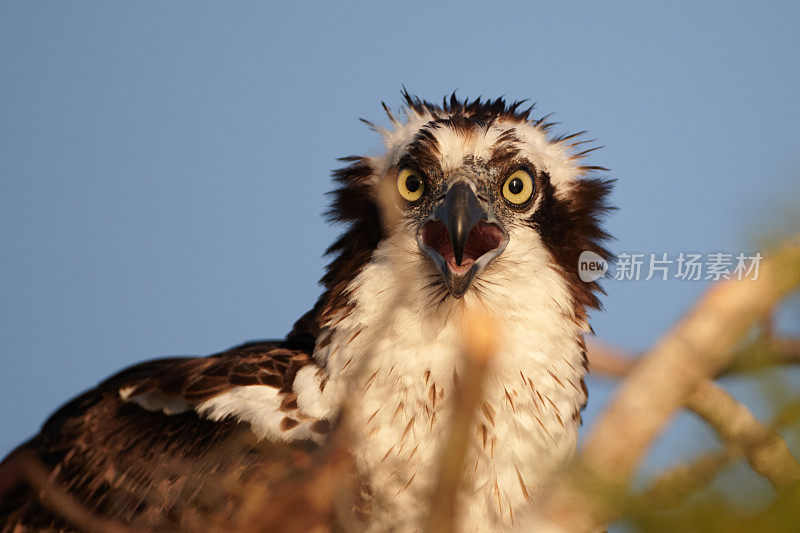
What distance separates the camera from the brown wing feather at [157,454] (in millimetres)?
3301

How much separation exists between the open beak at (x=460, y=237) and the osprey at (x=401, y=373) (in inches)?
0.4

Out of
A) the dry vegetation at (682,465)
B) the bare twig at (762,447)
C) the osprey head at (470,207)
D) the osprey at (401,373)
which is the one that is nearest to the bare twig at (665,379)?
the dry vegetation at (682,465)

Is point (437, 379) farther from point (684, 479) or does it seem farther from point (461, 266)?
point (684, 479)

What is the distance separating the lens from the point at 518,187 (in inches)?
160

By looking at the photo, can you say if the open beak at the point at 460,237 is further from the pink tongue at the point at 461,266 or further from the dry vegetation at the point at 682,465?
the dry vegetation at the point at 682,465

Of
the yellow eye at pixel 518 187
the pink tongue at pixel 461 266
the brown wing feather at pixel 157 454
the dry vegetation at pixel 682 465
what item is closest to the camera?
the dry vegetation at pixel 682 465

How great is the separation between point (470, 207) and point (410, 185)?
0.58 m

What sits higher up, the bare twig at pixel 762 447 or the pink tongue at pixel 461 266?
the bare twig at pixel 762 447

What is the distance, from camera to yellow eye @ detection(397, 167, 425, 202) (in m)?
4.00

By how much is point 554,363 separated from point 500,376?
324 millimetres

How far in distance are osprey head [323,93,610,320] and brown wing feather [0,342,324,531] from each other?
697 millimetres

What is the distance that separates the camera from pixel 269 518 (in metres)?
2.37

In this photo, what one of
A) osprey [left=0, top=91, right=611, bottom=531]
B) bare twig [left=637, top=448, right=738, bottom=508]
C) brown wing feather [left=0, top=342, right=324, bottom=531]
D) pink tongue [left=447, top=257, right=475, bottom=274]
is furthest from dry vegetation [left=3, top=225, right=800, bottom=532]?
pink tongue [left=447, top=257, right=475, bottom=274]

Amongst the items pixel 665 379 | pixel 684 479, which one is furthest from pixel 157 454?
pixel 684 479
